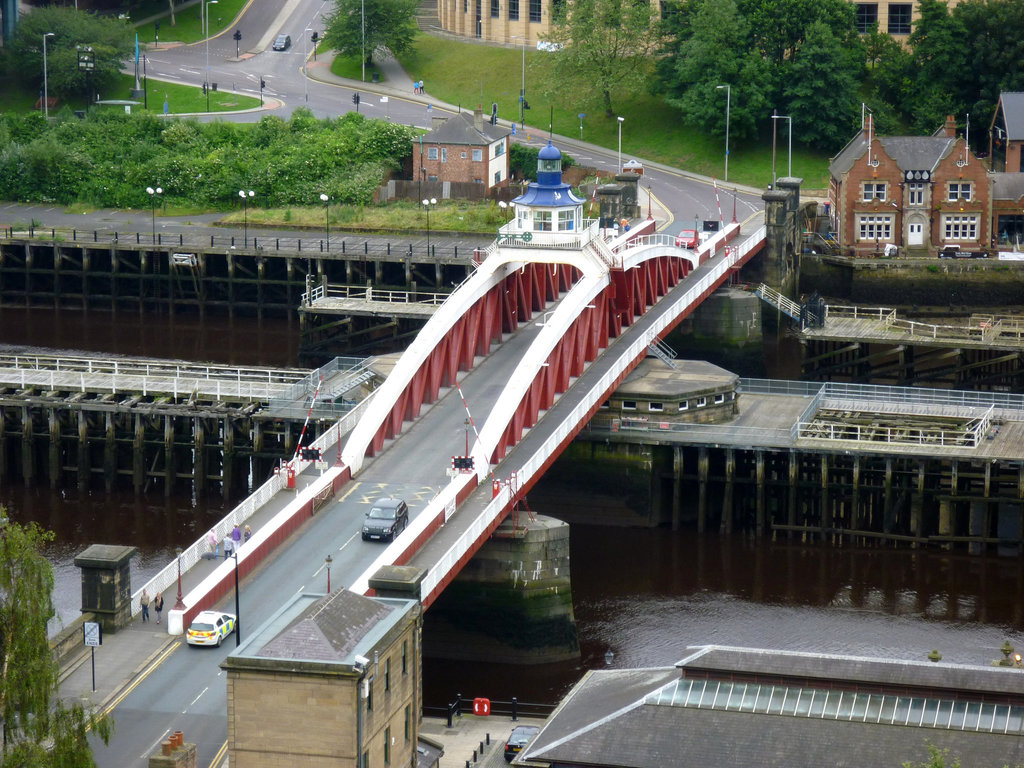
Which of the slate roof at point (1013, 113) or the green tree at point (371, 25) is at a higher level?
the green tree at point (371, 25)

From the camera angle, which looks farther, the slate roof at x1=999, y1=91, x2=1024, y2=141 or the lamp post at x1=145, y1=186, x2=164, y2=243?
the slate roof at x1=999, y1=91, x2=1024, y2=141

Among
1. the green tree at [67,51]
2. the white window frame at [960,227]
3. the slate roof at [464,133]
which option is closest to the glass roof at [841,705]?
the white window frame at [960,227]

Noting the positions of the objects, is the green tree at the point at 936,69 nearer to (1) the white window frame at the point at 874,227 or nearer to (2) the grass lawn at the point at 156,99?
(1) the white window frame at the point at 874,227

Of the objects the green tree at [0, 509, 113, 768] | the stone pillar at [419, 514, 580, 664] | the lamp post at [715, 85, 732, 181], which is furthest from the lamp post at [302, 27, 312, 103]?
the green tree at [0, 509, 113, 768]

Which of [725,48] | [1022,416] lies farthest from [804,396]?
[725,48]

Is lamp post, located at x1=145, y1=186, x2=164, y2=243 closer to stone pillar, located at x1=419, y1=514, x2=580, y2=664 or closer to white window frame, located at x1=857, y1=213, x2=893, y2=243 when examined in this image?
white window frame, located at x1=857, y1=213, x2=893, y2=243

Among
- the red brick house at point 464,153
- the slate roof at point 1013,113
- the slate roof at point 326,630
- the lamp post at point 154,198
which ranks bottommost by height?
the slate roof at point 326,630

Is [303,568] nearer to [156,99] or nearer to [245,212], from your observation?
[245,212]
